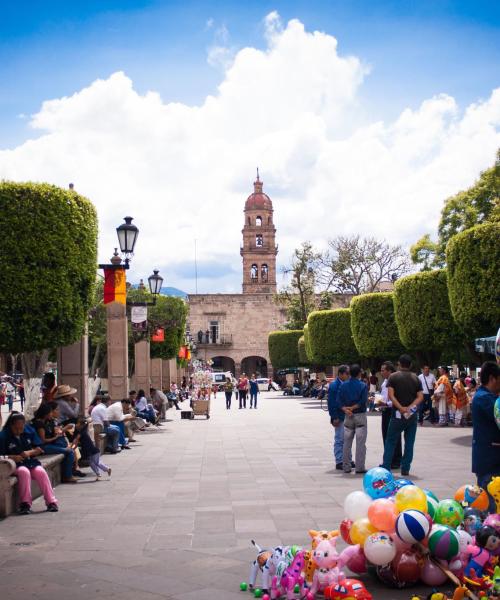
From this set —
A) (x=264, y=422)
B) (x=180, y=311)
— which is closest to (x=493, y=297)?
(x=264, y=422)

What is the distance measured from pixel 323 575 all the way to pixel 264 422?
1985cm

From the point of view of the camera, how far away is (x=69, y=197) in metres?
12.9

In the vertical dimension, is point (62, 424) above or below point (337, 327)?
below

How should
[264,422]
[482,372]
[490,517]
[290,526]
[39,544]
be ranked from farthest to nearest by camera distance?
[264,422], [290,526], [39,544], [482,372], [490,517]

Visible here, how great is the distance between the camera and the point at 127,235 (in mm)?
16266

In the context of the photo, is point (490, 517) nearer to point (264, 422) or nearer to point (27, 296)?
→ point (27, 296)

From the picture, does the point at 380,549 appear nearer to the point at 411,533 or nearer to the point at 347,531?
the point at 411,533

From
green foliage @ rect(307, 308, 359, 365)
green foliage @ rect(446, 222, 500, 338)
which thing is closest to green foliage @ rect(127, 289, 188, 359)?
green foliage @ rect(307, 308, 359, 365)

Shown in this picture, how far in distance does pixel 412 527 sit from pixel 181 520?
11.1ft

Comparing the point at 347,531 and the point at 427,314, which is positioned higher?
the point at 427,314

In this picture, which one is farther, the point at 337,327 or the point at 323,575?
the point at 337,327

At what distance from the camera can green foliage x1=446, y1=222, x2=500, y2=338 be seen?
18.5 m

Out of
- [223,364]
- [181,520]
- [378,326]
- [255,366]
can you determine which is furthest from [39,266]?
[223,364]

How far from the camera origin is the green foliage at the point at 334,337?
40.9 metres
